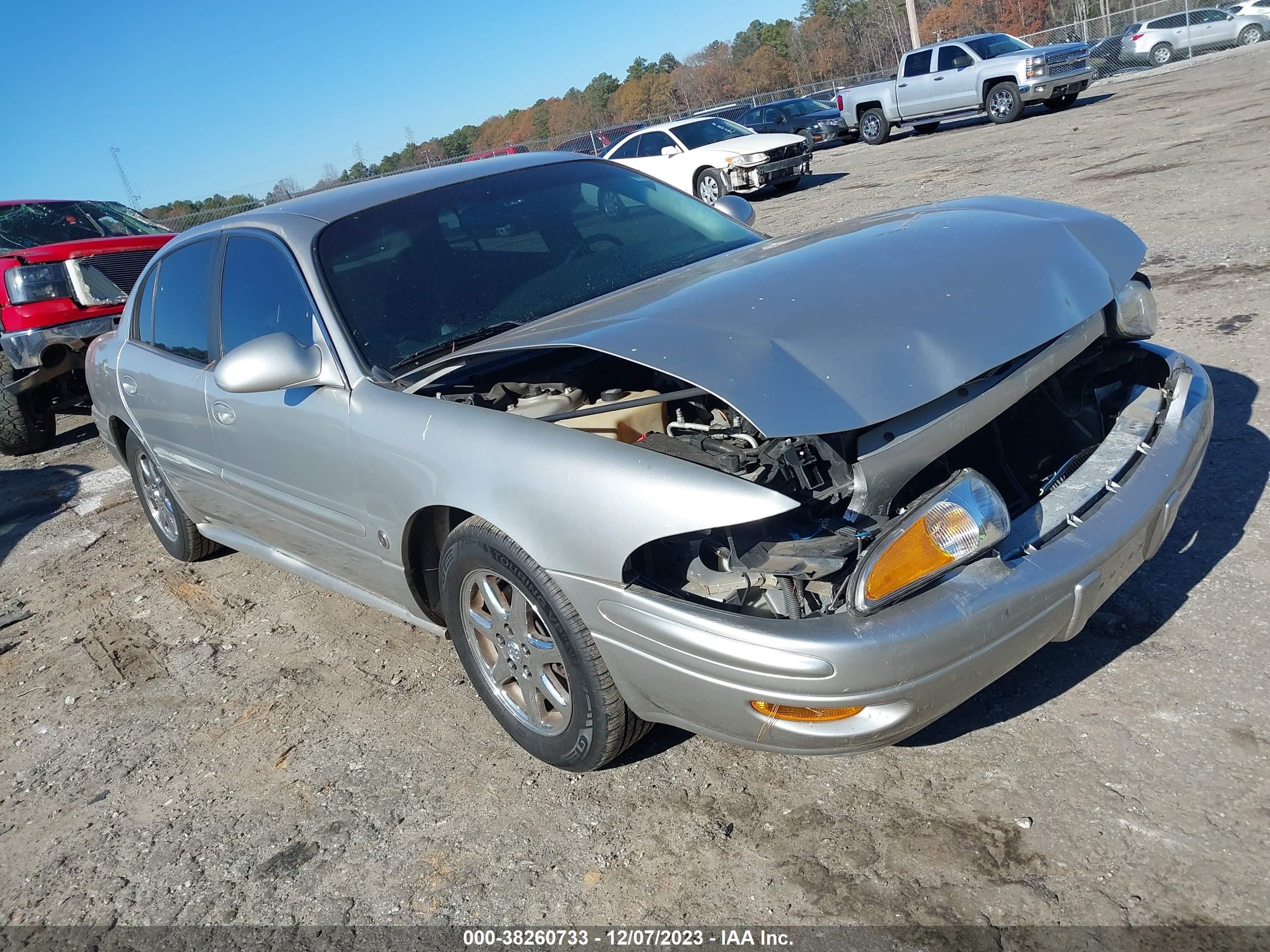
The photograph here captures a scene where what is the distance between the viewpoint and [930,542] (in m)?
2.29

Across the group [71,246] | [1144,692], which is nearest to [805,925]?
[1144,692]

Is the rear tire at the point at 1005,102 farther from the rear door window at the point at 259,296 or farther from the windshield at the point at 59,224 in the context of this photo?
the rear door window at the point at 259,296

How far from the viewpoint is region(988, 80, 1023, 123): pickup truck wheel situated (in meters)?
18.5

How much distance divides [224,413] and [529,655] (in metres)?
1.75

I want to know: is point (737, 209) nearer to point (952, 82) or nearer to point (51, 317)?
point (51, 317)

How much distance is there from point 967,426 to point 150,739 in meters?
2.98

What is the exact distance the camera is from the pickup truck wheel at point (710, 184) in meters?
15.6

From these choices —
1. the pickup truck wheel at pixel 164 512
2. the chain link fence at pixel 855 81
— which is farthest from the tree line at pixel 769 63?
the pickup truck wheel at pixel 164 512

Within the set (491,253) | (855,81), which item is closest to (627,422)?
(491,253)

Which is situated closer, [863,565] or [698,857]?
[863,565]

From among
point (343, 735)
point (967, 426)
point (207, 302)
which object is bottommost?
point (343, 735)

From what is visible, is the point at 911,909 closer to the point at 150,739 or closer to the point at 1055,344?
the point at 1055,344

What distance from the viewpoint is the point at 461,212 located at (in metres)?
3.68

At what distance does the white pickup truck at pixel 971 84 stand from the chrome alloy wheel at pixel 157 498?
17.5 meters
